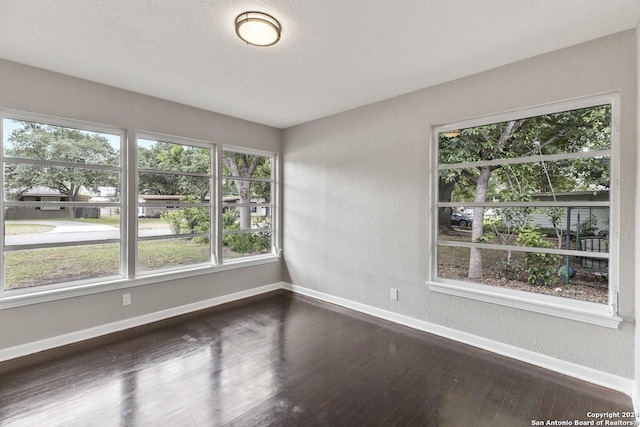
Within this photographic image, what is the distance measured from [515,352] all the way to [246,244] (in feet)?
12.4

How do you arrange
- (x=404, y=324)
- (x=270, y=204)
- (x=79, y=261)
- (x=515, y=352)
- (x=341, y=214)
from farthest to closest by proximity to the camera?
(x=270, y=204)
(x=341, y=214)
(x=404, y=324)
(x=79, y=261)
(x=515, y=352)

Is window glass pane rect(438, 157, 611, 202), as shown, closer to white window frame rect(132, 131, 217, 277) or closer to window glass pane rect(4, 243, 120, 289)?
white window frame rect(132, 131, 217, 277)

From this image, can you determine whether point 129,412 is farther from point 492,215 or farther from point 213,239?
point 492,215

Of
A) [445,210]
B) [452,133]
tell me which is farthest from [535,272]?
[452,133]

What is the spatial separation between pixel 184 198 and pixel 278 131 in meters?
2.00

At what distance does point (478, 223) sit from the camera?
315cm

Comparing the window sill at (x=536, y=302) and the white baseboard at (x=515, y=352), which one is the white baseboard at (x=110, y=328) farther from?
the window sill at (x=536, y=302)

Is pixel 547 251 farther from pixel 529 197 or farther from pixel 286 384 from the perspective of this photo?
pixel 286 384

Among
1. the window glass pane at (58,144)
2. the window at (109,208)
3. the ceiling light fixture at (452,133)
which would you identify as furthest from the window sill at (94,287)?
the ceiling light fixture at (452,133)

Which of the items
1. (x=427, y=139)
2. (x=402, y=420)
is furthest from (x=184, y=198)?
(x=402, y=420)

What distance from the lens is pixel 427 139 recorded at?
11.1ft

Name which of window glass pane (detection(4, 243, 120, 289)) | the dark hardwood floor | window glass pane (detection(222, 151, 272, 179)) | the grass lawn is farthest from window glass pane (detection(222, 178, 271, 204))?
the dark hardwood floor

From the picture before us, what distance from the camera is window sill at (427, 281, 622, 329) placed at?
239cm

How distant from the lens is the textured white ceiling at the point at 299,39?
6.68 ft
